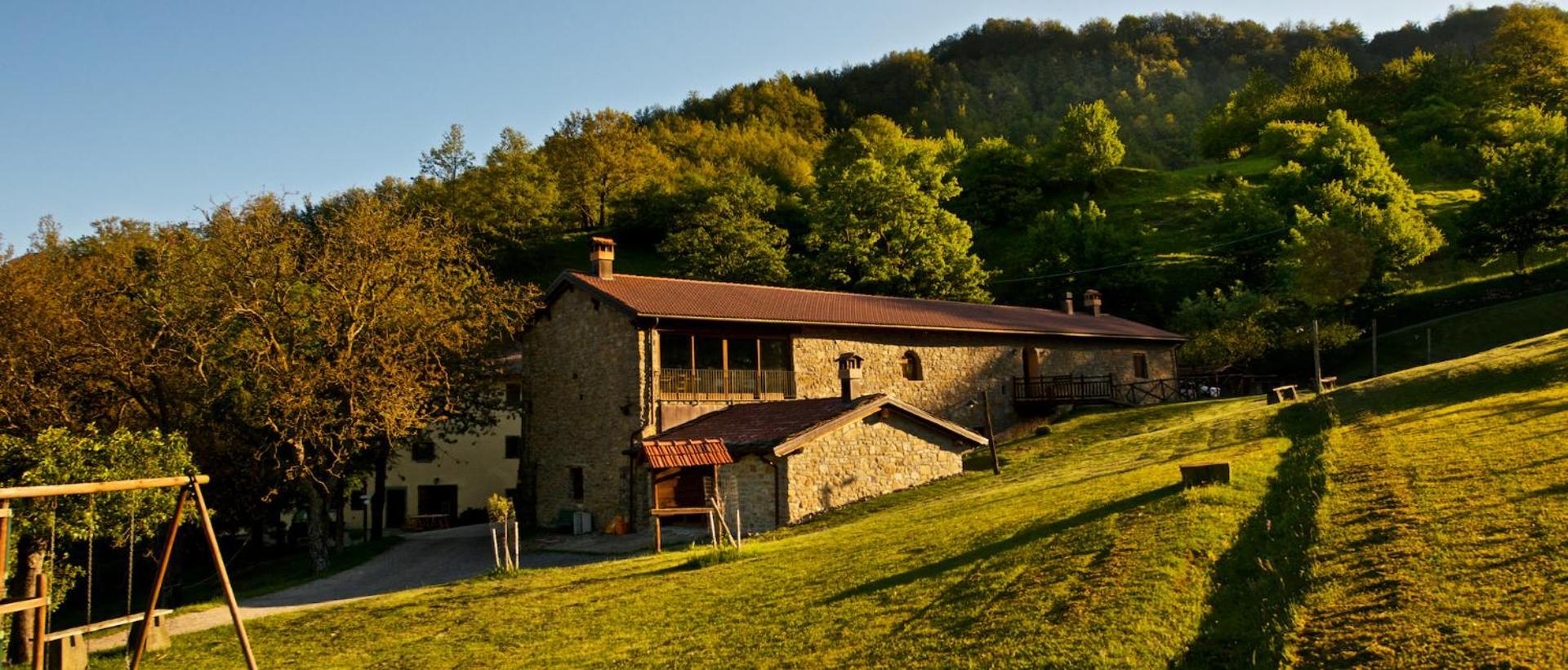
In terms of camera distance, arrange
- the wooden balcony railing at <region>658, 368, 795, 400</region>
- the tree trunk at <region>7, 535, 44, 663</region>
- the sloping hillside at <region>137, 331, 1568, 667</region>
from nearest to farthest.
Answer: the sloping hillside at <region>137, 331, 1568, 667</region>
the tree trunk at <region>7, 535, 44, 663</region>
the wooden balcony railing at <region>658, 368, 795, 400</region>

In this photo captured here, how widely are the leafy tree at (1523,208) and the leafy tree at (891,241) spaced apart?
2564 cm

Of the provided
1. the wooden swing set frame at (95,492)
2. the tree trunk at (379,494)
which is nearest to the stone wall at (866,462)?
the wooden swing set frame at (95,492)

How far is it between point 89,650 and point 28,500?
10.5ft

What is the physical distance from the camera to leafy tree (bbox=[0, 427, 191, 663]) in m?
14.0

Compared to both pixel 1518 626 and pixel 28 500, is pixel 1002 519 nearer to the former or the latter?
pixel 1518 626

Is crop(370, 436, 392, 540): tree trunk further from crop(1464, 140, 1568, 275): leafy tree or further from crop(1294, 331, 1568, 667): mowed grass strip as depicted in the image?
crop(1464, 140, 1568, 275): leafy tree

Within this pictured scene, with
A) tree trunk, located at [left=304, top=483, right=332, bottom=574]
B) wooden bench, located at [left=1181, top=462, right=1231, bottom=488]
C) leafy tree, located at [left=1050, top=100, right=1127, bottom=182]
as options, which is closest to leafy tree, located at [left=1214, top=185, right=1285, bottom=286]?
leafy tree, located at [left=1050, top=100, right=1127, bottom=182]

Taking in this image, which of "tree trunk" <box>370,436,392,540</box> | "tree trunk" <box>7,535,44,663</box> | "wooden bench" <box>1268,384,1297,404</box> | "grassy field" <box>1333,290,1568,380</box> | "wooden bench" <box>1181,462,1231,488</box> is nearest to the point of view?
"tree trunk" <box>7,535,44,663</box>

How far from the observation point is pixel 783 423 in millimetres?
23375

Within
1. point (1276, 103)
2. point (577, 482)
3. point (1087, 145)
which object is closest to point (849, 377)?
point (577, 482)

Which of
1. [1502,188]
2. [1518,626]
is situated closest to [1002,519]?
[1518,626]

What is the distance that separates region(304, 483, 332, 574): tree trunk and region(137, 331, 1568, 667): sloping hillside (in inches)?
365

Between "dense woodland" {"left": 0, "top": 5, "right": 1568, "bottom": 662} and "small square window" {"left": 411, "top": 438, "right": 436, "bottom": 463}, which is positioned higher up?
"dense woodland" {"left": 0, "top": 5, "right": 1568, "bottom": 662}

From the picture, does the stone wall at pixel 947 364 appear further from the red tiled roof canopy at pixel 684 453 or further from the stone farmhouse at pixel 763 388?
the red tiled roof canopy at pixel 684 453
